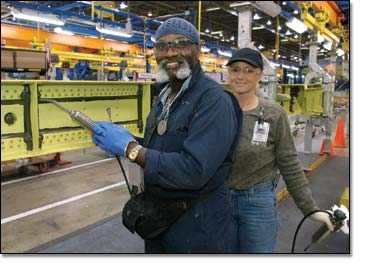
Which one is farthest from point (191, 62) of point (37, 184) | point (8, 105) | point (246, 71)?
point (37, 184)

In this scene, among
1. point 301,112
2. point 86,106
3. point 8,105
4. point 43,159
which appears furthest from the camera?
point 43,159

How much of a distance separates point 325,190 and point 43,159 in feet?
15.1

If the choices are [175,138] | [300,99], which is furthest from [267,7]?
[175,138]

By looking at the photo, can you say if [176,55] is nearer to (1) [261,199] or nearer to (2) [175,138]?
(2) [175,138]

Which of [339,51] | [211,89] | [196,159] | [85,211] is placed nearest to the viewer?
[196,159]

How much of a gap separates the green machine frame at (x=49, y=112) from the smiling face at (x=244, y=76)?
74 centimetres

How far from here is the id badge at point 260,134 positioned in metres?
1.66

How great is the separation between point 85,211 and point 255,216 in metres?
3.06

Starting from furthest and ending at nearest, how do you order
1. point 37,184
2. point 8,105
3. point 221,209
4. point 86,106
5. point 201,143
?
point 37,184
point 86,106
point 8,105
point 221,209
point 201,143

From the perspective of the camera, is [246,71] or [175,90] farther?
[246,71]

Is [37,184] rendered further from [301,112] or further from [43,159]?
[301,112]

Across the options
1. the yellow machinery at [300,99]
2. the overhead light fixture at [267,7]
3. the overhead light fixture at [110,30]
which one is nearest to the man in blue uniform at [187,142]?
the overhead light fixture at [267,7]

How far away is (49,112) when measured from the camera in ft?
5.55

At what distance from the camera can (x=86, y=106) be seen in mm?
1867
